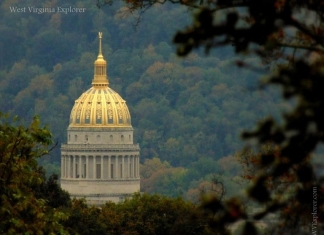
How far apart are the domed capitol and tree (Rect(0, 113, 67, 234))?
154 m

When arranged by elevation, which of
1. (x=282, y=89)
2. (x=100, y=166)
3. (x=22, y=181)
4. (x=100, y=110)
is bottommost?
(x=282, y=89)

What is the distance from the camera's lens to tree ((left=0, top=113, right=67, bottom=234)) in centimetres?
3500

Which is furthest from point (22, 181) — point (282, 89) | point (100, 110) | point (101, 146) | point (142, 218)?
point (100, 110)

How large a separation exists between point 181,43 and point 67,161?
178151 millimetres

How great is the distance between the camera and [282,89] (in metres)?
17.3

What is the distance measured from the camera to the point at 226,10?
18266 millimetres

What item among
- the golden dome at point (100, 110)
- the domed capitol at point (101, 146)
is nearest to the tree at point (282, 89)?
the domed capitol at point (101, 146)

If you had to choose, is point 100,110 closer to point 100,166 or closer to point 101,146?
point 101,146

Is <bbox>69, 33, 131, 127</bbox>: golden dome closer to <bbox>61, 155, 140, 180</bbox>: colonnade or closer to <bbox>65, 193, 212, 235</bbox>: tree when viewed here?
<bbox>61, 155, 140, 180</bbox>: colonnade

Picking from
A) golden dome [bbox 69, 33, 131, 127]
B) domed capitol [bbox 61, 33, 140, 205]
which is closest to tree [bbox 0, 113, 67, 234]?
domed capitol [bbox 61, 33, 140, 205]

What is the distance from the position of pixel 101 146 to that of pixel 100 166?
2020 millimetres

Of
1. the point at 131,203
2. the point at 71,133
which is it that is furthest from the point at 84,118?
the point at 131,203

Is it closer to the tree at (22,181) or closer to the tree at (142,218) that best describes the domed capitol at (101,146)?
the tree at (142,218)

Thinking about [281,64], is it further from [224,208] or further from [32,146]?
[32,146]
